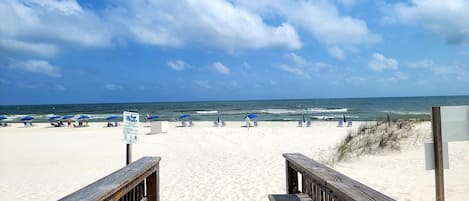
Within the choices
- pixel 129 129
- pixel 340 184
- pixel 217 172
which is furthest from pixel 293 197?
pixel 217 172

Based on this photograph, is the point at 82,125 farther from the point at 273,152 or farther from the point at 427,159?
the point at 427,159

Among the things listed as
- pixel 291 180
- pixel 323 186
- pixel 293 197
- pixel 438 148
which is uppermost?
pixel 438 148

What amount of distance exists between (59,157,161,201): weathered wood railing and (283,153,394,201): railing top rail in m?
1.42

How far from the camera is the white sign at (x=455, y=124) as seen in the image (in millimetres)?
3838

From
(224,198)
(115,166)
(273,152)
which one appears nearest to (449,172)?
(224,198)

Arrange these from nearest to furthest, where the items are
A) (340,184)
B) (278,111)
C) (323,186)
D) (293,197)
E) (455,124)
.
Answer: (340,184), (323,186), (293,197), (455,124), (278,111)

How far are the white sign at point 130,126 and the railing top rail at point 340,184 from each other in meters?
2.60

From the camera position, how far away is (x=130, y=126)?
5.18 metres

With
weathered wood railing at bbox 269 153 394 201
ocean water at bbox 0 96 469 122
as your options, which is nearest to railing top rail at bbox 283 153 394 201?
weathered wood railing at bbox 269 153 394 201

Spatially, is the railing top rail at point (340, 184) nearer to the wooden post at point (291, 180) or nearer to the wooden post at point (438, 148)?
the wooden post at point (291, 180)

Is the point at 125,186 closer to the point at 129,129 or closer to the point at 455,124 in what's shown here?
the point at 129,129

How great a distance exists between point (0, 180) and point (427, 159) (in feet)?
29.9

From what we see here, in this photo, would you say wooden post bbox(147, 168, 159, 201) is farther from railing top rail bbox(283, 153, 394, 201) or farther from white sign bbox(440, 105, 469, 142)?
white sign bbox(440, 105, 469, 142)

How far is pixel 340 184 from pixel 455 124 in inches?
88.3
